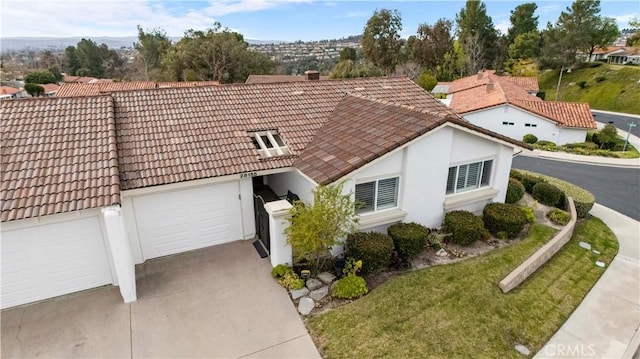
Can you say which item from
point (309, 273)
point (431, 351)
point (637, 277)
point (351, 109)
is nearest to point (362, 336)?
point (431, 351)

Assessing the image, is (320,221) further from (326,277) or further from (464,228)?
(464,228)

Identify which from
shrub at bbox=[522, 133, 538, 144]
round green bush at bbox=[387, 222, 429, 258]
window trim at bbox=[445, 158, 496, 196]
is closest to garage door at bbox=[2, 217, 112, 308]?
round green bush at bbox=[387, 222, 429, 258]

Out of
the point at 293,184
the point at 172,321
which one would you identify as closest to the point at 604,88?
the point at 293,184

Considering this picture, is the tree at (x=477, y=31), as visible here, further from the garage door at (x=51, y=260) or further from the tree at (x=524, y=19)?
the garage door at (x=51, y=260)

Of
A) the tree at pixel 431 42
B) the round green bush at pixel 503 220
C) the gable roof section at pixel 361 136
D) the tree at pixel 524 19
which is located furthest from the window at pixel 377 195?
the tree at pixel 524 19

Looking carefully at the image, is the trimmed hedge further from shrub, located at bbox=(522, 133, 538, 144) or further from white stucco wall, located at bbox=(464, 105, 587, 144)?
white stucco wall, located at bbox=(464, 105, 587, 144)

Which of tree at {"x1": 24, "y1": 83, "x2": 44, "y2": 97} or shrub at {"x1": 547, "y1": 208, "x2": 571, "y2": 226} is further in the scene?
tree at {"x1": 24, "y1": 83, "x2": 44, "y2": 97}
